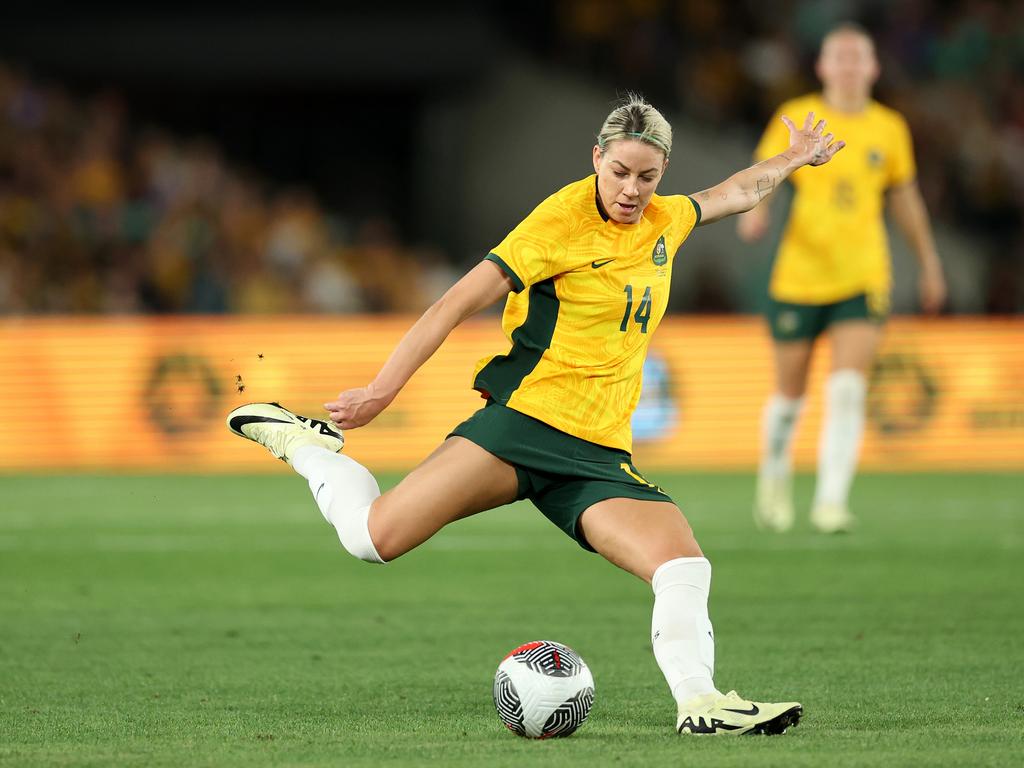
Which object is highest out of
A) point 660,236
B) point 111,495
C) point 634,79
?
point 634,79

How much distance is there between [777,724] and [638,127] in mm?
1849

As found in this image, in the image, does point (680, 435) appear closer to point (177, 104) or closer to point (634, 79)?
point (634, 79)

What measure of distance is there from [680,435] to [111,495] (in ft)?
18.2

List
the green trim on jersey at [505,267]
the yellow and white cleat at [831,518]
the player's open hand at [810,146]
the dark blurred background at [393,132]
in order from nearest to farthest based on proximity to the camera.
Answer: the green trim on jersey at [505,267], the player's open hand at [810,146], the yellow and white cleat at [831,518], the dark blurred background at [393,132]

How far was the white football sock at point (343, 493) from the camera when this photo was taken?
560 cm

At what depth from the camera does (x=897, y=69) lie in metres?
22.3

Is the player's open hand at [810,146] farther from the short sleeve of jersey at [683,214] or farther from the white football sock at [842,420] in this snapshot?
the white football sock at [842,420]

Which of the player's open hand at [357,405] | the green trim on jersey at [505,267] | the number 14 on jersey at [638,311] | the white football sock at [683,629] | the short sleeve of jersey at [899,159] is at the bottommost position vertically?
the white football sock at [683,629]

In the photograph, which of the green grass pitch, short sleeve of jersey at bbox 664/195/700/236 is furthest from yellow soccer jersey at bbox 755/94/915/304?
short sleeve of jersey at bbox 664/195/700/236

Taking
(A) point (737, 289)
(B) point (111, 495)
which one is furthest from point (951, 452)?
(B) point (111, 495)

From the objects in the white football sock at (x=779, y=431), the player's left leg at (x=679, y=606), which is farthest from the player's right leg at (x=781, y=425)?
the player's left leg at (x=679, y=606)

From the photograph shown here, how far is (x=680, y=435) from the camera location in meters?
16.3

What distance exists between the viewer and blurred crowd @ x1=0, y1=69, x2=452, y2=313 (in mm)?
A: 18516

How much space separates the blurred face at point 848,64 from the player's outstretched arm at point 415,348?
556cm
